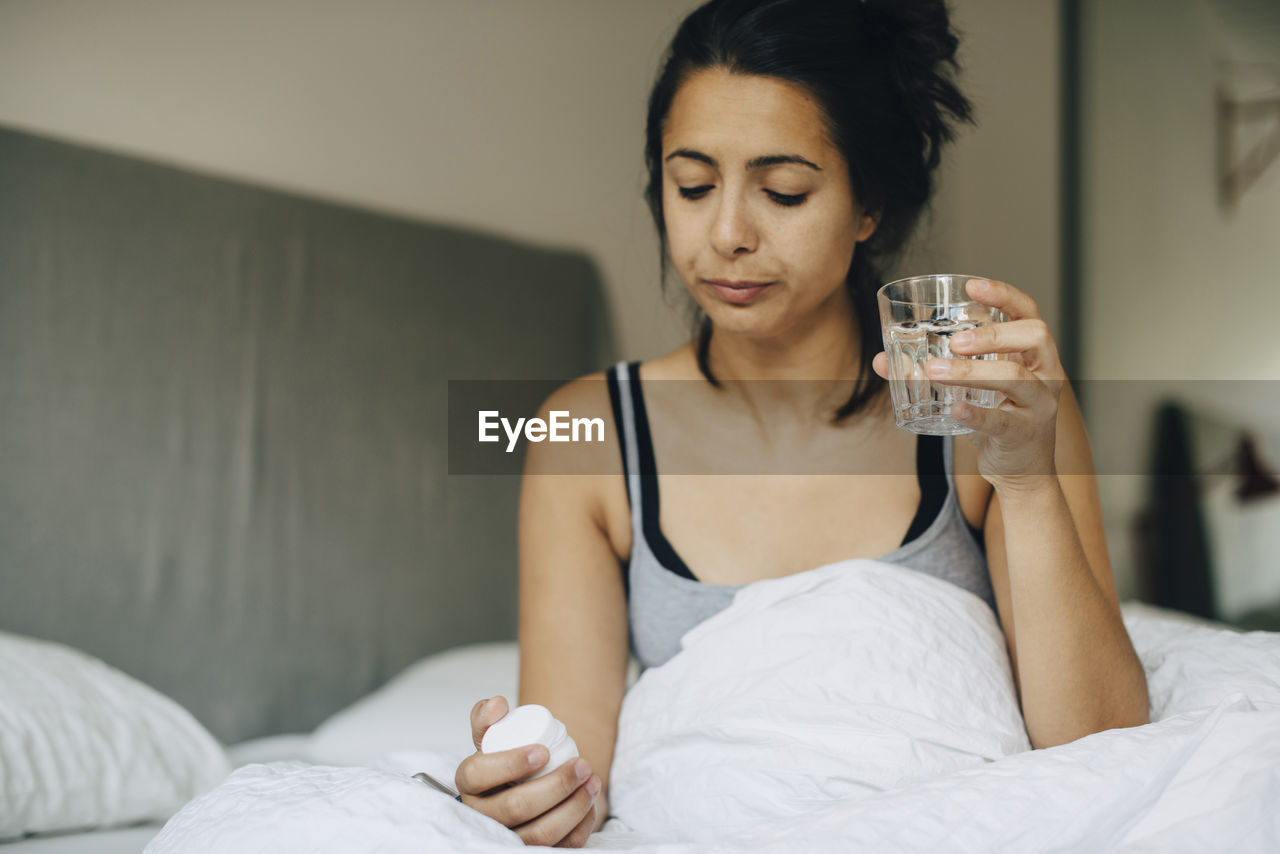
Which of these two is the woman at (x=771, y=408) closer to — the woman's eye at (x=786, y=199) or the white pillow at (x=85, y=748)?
the woman's eye at (x=786, y=199)

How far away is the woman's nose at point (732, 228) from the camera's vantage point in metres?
1.02

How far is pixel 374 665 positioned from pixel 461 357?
0.67m

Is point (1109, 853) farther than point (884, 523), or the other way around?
point (884, 523)

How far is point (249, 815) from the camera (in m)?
0.63

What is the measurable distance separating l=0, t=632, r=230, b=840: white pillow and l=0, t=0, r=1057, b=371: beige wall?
2.99ft

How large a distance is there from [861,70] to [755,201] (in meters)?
0.23

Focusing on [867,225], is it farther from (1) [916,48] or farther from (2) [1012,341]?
(2) [1012,341]

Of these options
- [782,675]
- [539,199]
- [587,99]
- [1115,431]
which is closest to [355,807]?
[782,675]

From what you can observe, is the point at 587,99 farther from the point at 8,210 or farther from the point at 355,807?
the point at 355,807

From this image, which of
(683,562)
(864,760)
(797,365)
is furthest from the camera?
(797,365)

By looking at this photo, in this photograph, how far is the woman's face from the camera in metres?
1.04

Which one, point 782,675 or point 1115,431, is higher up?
point 1115,431

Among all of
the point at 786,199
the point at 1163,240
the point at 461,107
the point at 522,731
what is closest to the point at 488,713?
the point at 522,731

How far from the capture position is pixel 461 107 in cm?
212
